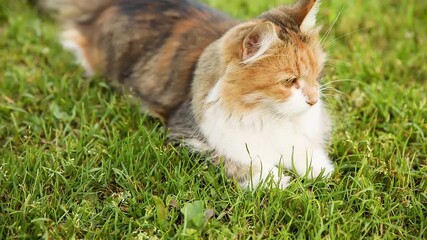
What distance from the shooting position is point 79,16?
Answer: 3896 mm

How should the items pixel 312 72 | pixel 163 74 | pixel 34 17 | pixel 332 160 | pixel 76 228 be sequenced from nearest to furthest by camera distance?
pixel 76 228
pixel 312 72
pixel 332 160
pixel 163 74
pixel 34 17

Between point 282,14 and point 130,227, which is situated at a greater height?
point 282,14

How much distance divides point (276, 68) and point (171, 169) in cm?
74

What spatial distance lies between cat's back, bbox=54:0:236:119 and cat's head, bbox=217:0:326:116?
1.72 feet

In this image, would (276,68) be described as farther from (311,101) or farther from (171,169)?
(171,169)

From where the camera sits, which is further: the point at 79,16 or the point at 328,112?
the point at 79,16

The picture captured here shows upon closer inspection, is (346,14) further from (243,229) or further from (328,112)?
(243,229)

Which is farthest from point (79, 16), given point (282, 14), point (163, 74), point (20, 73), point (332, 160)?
point (332, 160)

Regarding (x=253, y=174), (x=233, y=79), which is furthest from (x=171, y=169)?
(x=233, y=79)

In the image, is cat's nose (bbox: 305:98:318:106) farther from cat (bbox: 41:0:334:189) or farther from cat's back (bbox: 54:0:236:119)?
cat's back (bbox: 54:0:236:119)

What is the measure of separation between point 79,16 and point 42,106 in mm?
718

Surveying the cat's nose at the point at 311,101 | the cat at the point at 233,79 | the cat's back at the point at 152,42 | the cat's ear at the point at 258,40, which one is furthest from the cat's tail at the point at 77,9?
the cat's nose at the point at 311,101

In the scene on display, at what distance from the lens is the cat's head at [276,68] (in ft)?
8.72

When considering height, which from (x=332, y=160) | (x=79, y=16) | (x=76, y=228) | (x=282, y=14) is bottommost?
(x=332, y=160)
